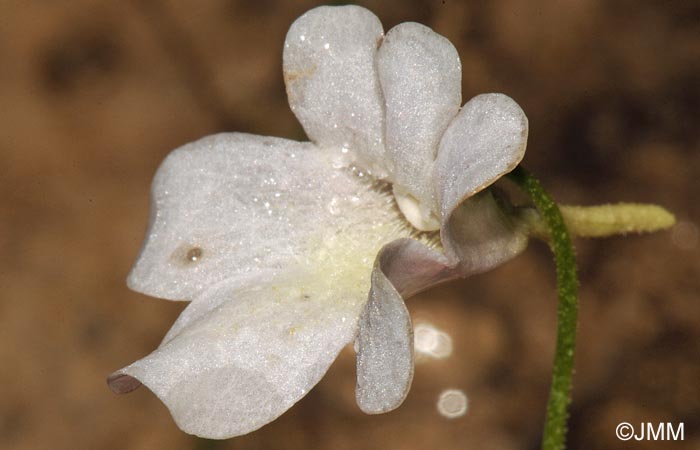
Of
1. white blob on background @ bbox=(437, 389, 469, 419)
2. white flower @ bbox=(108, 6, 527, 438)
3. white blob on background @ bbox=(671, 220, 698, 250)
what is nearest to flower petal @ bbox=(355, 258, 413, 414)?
white flower @ bbox=(108, 6, 527, 438)

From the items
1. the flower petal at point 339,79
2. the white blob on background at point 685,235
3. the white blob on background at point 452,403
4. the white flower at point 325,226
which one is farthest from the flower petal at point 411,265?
the white blob on background at point 685,235

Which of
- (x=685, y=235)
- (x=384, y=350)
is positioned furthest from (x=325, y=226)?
(x=685, y=235)

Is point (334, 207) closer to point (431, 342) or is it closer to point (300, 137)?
point (431, 342)

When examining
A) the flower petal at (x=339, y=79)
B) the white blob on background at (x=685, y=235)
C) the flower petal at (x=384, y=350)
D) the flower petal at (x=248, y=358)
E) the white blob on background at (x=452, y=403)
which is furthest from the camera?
the white blob on background at (x=685, y=235)

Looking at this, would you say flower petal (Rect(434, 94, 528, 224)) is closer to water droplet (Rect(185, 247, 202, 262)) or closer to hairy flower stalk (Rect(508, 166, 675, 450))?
hairy flower stalk (Rect(508, 166, 675, 450))

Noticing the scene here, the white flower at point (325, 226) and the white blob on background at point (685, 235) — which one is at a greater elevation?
the white flower at point (325, 226)

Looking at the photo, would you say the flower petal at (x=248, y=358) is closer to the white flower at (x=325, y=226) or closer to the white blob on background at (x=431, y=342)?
the white flower at (x=325, y=226)
